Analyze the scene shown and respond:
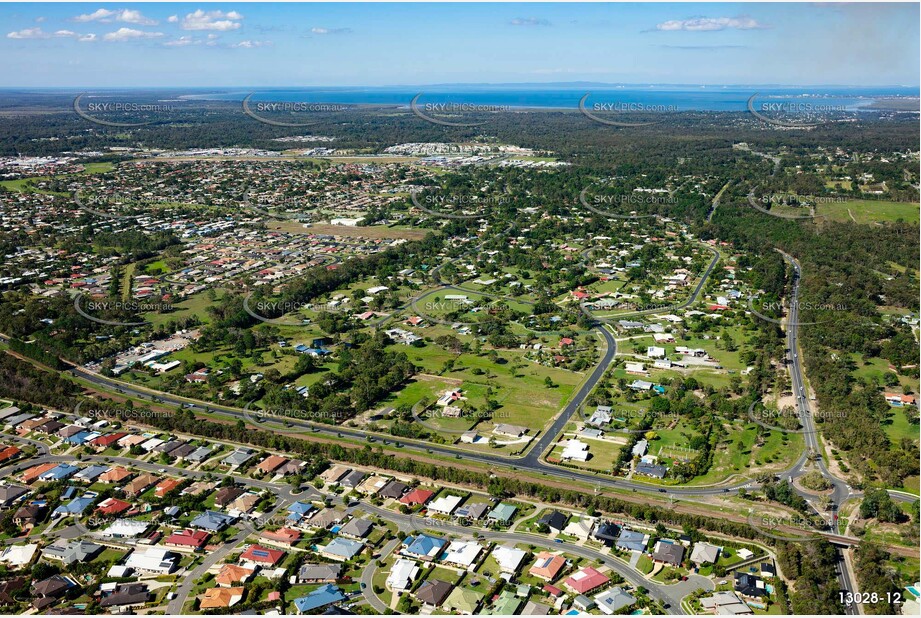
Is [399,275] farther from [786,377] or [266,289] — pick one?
[786,377]

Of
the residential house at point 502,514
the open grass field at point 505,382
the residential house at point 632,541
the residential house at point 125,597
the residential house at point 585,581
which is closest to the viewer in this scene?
the residential house at point 125,597

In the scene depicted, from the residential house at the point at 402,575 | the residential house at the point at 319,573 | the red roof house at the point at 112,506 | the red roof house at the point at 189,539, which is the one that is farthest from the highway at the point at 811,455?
the red roof house at the point at 112,506

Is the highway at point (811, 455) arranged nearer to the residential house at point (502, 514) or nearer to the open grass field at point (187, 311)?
the residential house at point (502, 514)

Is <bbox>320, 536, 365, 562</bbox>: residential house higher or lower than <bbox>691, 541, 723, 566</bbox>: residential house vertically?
lower

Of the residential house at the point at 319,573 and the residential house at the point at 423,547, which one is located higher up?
the residential house at the point at 423,547

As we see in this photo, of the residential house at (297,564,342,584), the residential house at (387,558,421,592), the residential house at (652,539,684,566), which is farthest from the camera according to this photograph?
the residential house at (652,539,684,566)

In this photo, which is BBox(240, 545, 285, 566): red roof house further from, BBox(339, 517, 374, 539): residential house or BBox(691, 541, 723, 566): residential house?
BBox(691, 541, 723, 566): residential house

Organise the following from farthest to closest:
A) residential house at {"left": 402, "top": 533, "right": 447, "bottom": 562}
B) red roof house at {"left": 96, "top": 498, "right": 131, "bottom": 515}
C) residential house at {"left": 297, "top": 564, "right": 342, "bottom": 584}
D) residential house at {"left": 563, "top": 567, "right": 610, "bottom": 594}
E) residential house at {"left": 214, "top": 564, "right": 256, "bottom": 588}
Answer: red roof house at {"left": 96, "top": 498, "right": 131, "bottom": 515}
residential house at {"left": 402, "top": 533, "right": 447, "bottom": 562}
residential house at {"left": 297, "top": 564, "right": 342, "bottom": 584}
residential house at {"left": 214, "top": 564, "right": 256, "bottom": 588}
residential house at {"left": 563, "top": 567, "right": 610, "bottom": 594}

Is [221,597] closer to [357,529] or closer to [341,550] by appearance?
[341,550]

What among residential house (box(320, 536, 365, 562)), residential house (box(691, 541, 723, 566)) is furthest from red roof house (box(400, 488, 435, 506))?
residential house (box(691, 541, 723, 566))
